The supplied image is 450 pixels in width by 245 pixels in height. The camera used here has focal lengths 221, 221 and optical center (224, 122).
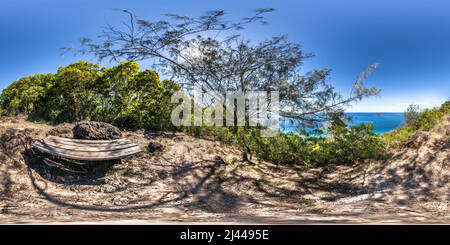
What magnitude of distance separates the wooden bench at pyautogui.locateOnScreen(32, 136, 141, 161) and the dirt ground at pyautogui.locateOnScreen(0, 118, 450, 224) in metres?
0.24

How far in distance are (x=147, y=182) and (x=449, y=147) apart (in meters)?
5.95

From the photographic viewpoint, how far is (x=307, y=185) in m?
4.47

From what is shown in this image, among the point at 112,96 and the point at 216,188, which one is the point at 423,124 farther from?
the point at 112,96

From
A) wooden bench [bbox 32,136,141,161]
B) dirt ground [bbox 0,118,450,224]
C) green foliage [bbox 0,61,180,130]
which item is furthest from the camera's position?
green foliage [bbox 0,61,180,130]

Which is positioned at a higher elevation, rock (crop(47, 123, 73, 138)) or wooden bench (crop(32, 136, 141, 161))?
rock (crop(47, 123, 73, 138))

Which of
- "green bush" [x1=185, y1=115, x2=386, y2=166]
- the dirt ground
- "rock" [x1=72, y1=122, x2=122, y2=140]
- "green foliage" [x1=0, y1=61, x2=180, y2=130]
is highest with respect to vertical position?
"green foliage" [x1=0, y1=61, x2=180, y2=130]

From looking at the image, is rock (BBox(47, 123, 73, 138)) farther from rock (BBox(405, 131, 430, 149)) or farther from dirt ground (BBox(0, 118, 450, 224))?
rock (BBox(405, 131, 430, 149))

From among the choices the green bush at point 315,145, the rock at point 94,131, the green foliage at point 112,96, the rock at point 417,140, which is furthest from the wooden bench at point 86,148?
the rock at point 417,140

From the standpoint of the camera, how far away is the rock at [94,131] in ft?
15.0

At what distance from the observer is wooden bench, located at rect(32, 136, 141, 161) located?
3928mm

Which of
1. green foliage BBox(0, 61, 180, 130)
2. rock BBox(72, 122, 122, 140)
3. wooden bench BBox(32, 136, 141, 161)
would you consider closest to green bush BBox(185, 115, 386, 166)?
green foliage BBox(0, 61, 180, 130)

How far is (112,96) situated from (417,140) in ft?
26.1

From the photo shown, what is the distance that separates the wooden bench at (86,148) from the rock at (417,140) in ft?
19.1

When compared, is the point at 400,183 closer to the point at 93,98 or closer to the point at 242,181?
the point at 242,181
